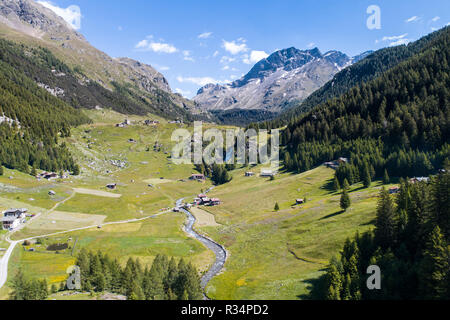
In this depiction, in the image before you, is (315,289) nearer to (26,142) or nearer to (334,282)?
(334,282)

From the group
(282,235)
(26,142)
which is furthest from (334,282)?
(26,142)

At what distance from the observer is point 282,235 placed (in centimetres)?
8531

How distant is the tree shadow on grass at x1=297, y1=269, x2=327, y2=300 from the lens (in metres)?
50.1

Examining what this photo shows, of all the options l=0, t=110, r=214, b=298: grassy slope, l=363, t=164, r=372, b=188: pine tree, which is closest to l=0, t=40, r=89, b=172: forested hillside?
l=0, t=110, r=214, b=298: grassy slope

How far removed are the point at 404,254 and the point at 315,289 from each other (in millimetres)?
18006

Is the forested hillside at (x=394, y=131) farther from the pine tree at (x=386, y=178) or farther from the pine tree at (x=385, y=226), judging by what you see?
the pine tree at (x=385, y=226)

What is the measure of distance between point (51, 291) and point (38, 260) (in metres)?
21.7

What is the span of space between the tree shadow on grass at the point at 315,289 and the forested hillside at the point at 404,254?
0.18m

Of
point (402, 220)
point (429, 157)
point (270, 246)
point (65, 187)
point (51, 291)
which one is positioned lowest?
point (51, 291)

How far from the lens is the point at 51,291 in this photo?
53.6m

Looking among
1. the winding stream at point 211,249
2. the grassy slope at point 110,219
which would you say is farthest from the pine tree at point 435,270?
the grassy slope at point 110,219
